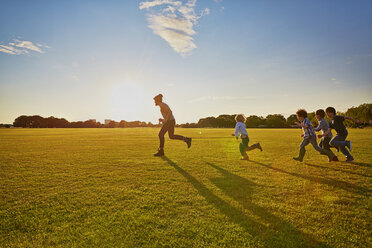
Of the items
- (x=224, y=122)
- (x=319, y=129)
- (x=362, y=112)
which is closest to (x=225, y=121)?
(x=224, y=122)

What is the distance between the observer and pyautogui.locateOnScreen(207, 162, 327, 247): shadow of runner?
7.20ft

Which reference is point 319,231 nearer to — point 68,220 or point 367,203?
point 367,203

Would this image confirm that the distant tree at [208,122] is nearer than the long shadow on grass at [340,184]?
No

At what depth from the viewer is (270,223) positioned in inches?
101

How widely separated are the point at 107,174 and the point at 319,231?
4.86m

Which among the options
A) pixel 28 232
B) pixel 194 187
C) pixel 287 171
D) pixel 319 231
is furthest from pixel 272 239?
pixel 287 171

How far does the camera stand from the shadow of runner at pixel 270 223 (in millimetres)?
2195

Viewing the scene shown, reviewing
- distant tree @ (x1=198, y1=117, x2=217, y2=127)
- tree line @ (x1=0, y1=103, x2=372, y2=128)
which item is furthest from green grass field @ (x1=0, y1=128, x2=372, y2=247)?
distant tree @ (x1=198, y1=117, x2=217, y2=127)

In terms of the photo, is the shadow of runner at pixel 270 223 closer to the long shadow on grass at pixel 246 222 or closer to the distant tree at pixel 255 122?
the long shadow on grass at pixel 246 222

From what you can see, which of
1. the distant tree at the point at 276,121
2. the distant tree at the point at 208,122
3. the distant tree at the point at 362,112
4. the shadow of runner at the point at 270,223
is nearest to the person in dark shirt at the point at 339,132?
the shadow of runner at the point at 270,223

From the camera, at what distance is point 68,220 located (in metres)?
2.74

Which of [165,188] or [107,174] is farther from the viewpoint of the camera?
[107,174]

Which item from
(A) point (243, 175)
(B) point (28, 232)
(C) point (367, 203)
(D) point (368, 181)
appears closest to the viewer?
(B) point (28, 232)

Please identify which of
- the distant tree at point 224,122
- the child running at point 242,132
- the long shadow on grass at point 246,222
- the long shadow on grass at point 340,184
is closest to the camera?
the long shadow on grass at point 246,222
